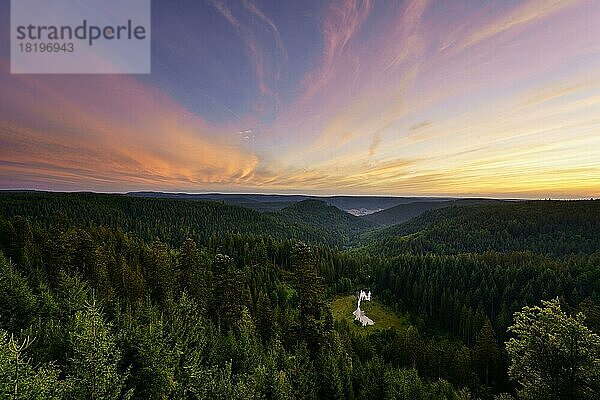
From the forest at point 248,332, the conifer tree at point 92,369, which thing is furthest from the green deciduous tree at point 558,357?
the conifer tree at point 92,369

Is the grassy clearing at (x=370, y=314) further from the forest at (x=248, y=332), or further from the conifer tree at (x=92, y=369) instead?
the conifer tree at (x=92, y=369)

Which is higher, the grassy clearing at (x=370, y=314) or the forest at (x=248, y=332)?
the forest at (x=248, y=332)

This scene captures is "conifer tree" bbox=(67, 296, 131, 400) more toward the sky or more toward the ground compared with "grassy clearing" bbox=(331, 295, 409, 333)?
more toward the sky

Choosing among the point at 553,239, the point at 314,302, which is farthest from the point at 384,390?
the point at 553,239

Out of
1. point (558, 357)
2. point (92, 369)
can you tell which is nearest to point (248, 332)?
point (92, 369)

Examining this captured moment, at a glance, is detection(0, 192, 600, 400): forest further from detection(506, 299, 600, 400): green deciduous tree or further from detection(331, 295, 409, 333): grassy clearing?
detection(331, 295, 409, 333): grassy clearing

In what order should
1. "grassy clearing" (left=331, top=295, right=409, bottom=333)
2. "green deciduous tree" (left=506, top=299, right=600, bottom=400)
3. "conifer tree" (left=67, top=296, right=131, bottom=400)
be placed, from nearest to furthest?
"conifer tree" (left=67, top=296, right=131, bottom=400)
"green deciduous tree" (left=506, top=299, right=600, bottom=400)
"grassy clearing" (left=331, top=295, right=409, bottom=333)

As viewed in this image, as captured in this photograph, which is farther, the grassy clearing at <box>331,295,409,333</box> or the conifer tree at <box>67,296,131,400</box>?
the grassy clearing at <box>331,295,409,333</box>

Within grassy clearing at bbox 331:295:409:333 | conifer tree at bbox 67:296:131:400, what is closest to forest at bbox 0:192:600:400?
conifer tree at bbox 67:296:131:400

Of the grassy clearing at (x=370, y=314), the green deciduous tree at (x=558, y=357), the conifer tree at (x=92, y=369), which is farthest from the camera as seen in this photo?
the grassy clearing at (x=370, y=314)

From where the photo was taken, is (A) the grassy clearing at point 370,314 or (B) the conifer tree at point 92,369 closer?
(B) the conifer tree at point 92,369
